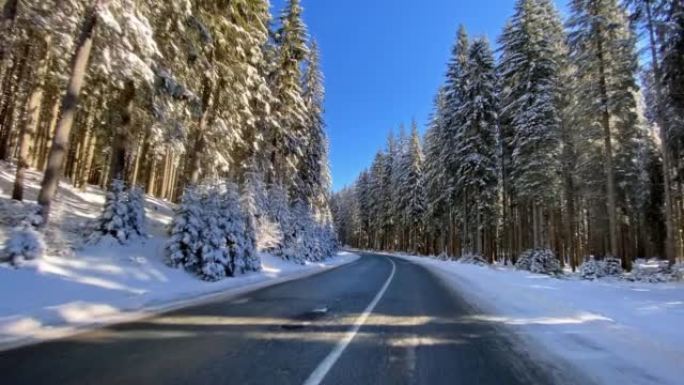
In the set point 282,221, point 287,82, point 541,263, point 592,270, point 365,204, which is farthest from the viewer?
point 365,204

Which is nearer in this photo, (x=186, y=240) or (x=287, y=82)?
(x=186, y=240)

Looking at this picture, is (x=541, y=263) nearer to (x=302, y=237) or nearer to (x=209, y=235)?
(x=302, y=237)

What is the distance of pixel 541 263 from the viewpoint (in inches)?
998

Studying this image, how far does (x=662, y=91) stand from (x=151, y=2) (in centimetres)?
2154

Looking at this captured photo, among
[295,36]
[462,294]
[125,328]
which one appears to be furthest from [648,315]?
[295,36]

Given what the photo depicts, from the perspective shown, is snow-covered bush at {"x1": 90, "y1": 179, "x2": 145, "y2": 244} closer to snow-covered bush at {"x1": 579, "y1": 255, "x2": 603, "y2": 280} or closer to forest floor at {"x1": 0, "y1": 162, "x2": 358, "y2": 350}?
forest floor at {"x1": 0, "y1": 162, "x2": 358, "y2": 350}

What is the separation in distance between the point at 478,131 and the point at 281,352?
103 ft

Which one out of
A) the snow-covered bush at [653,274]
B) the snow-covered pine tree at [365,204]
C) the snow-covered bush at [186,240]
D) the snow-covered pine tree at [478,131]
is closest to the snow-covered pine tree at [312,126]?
the snow-covered pine tree at [478,131]

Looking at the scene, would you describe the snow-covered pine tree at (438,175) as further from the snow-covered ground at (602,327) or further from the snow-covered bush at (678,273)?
the snow-covered ground at (602,327)

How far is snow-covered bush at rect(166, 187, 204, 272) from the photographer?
13422 mm

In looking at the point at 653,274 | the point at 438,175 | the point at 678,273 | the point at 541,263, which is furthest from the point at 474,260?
the point at 678,273

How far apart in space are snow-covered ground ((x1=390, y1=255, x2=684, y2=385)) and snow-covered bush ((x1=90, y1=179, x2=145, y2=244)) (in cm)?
1054

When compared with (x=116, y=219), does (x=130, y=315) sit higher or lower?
lower

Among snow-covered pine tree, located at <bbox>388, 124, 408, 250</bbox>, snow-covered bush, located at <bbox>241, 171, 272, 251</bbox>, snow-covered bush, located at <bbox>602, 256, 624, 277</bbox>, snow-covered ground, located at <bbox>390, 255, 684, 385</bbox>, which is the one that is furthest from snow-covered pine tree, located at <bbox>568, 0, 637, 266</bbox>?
snow-covered pine tree, located at <bbox>388, 124, 408, 250</bbox>
